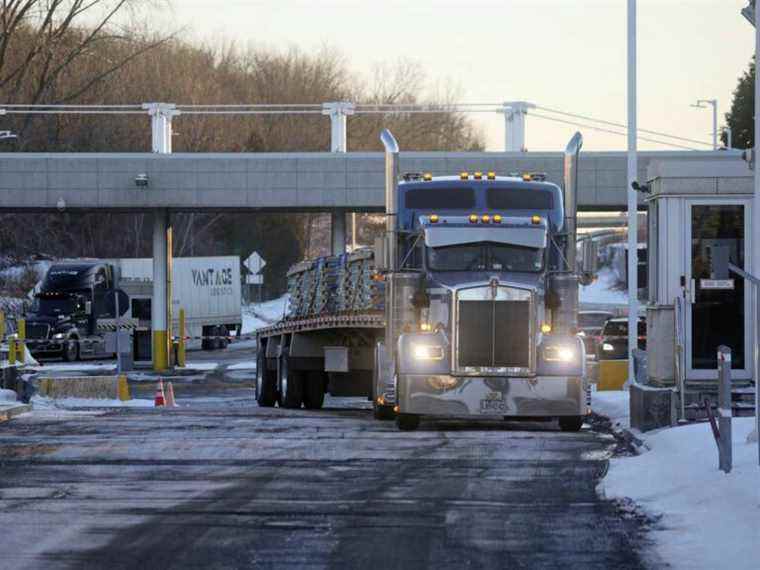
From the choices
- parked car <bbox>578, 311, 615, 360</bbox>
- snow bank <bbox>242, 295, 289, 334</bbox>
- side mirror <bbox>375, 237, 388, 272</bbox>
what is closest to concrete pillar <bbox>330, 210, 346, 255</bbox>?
parked car <bbox>578, 311, 615, 360</bbox>

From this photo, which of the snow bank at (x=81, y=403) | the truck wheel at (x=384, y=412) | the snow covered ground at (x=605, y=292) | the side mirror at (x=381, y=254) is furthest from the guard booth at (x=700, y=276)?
the snow covered ground at (x=605, y=292)

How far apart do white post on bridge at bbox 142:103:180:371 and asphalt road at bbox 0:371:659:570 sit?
29605mm

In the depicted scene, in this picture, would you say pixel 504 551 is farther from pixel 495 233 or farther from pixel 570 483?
pixel 495 233

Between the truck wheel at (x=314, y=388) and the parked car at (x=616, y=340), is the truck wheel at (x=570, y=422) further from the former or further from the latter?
the parked car at (x=616, y=340)

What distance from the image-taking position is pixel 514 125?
52719 millimetres

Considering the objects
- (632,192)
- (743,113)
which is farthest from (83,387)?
(743,113)

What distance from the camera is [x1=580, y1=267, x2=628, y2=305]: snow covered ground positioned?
124938 millimetres

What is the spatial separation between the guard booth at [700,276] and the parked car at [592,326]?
77.9ft

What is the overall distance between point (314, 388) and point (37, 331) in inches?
1110

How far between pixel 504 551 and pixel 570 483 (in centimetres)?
467

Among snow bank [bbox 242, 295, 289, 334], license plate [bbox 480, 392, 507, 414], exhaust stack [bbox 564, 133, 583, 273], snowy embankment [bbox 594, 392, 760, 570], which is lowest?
snowy embankment [bbox 594, 392, 760, 570]

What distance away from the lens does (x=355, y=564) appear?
12156mm

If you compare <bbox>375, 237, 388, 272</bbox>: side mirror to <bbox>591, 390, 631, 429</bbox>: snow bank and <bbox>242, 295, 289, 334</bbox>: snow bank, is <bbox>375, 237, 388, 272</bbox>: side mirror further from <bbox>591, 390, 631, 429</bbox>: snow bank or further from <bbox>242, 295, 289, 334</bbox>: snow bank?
<bbox>242, 295, 289, 334</bbox>: snow bank

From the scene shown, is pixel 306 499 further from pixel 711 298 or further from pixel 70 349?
pixel 70 349
